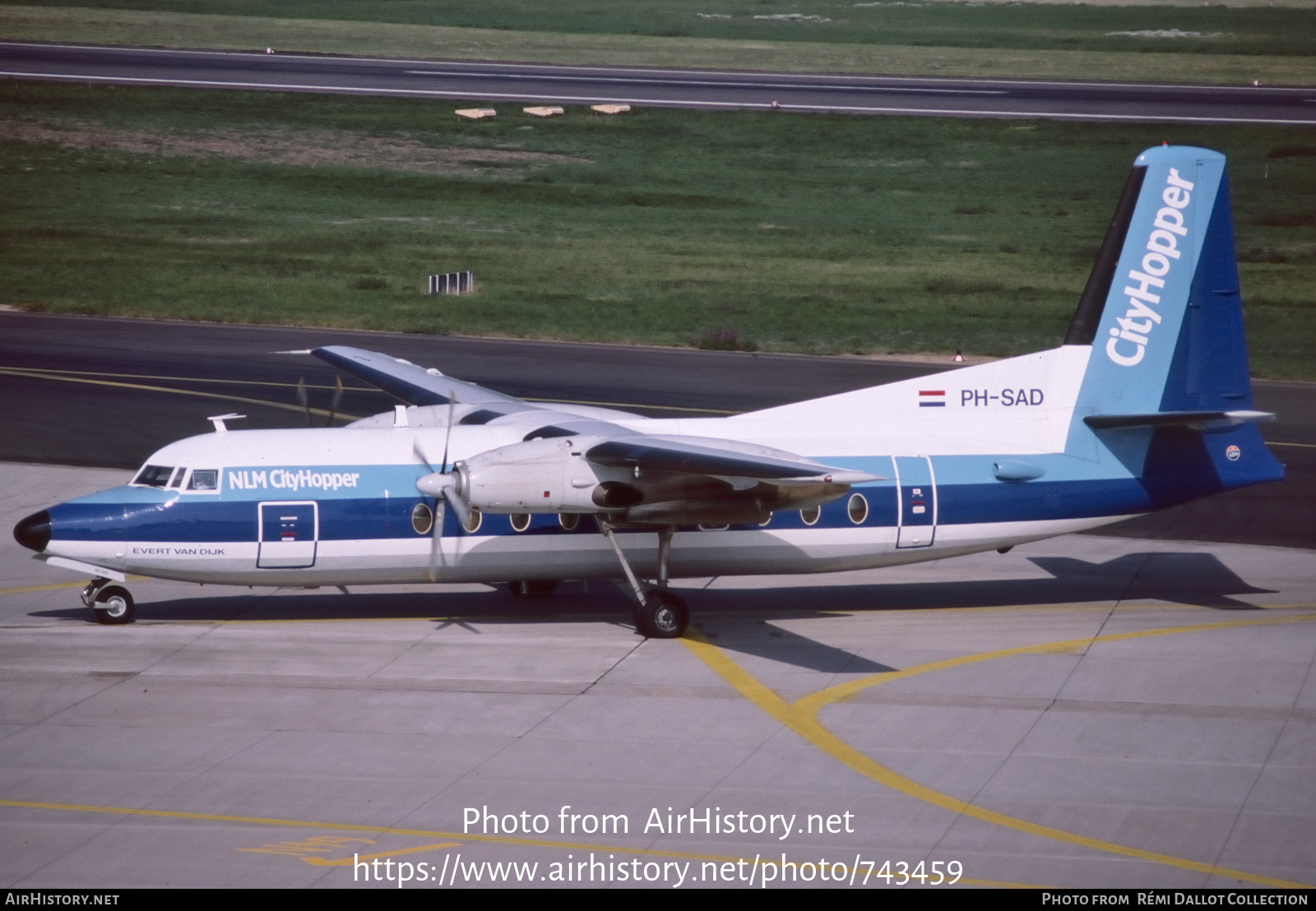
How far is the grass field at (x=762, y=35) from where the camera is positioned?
94.4m

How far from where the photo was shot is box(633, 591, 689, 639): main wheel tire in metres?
21.9

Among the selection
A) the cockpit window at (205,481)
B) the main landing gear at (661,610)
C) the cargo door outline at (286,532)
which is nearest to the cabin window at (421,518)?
the cargo door outline at (286,532)

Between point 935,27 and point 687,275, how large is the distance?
7100 cm

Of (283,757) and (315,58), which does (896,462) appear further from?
(315,58)

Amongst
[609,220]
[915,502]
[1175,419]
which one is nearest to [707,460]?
[915,502]

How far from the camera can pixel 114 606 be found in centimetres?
2217

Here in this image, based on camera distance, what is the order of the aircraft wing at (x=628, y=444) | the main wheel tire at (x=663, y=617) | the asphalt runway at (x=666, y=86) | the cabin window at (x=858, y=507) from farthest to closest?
the asphalt runway at (x=666, y=86)
the cabin window at (x=858, y=507)
the main wheel tire at (x=663, y=617)
the aircraft wing at (x=628, y=444)

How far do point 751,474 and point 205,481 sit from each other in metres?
7.97

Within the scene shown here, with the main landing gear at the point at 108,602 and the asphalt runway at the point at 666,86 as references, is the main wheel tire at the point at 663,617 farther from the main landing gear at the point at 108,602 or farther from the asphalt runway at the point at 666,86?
the asphalt runway at the point at 666,86

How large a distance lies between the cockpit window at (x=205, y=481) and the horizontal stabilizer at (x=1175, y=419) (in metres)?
13.1

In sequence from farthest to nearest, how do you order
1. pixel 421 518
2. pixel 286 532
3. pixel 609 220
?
1. pixel 609 220
2. pixel 421 518
3. pixel 286 532

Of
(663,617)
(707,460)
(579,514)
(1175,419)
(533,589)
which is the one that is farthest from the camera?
(533,589)

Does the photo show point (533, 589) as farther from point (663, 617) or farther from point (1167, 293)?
point (1167, 293)

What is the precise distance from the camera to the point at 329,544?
21516 mm
